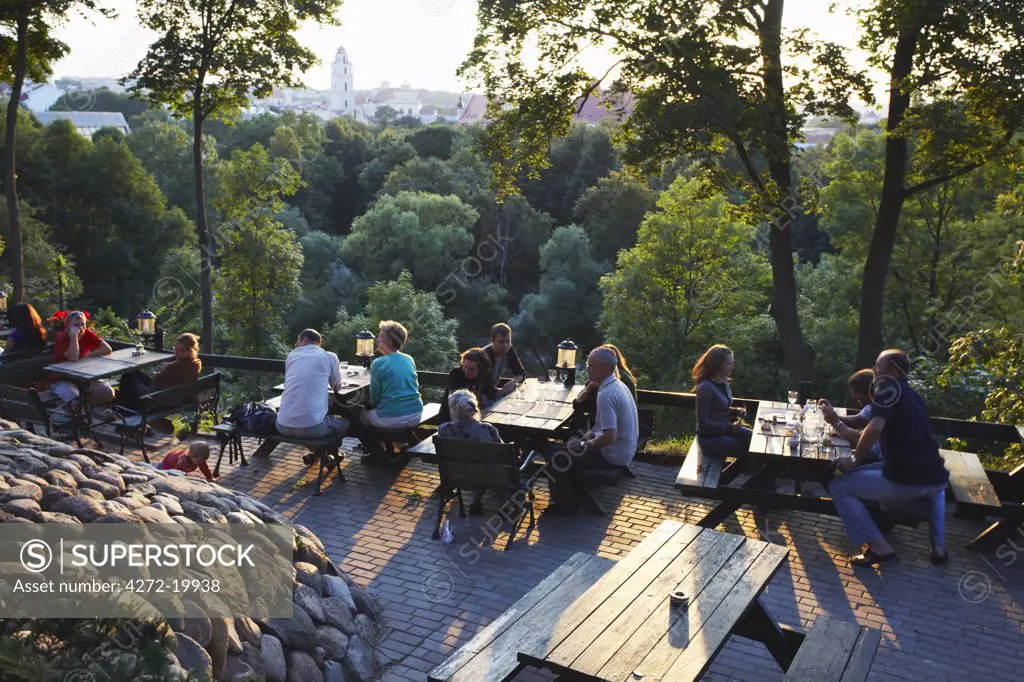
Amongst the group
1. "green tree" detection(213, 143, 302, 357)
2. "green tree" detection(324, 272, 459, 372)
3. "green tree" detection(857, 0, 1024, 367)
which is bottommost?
"green tree" detection(324, 272, 459, 372)

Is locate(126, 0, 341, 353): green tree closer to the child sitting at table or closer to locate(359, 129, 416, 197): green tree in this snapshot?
the child sitting at table

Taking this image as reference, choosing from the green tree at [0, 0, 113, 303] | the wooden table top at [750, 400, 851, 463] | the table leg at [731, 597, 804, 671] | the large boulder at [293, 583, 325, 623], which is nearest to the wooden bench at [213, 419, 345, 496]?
the large boulder at [293, 583, 325, 623]

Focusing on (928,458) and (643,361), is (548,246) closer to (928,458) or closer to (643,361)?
(643,361)

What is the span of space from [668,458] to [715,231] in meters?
27.0

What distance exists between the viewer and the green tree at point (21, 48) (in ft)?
55.6

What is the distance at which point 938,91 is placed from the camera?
40.4 feet

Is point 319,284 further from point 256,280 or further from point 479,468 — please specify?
point 479,468

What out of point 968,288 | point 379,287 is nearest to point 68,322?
point 968,288

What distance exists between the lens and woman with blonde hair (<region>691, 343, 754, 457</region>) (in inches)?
305

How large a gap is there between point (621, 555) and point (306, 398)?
326 cm

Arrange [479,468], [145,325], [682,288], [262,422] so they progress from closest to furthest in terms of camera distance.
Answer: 1. [479,468]
2. [262,422]
3. [145,325]
4. [682,288]

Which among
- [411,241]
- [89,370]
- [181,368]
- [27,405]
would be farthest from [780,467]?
[411,241]

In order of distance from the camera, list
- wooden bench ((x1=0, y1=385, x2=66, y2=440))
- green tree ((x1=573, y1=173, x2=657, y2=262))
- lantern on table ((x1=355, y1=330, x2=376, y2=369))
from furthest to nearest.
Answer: green tree ((x1=573, y1=173, x2=657, y2=262)) < lantern on table ((x1=355, y1=330, x2=376, y2=369)) < wooden bench ((x1=0, y1=385, x2=66, y2=440))

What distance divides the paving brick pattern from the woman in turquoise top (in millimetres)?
611
